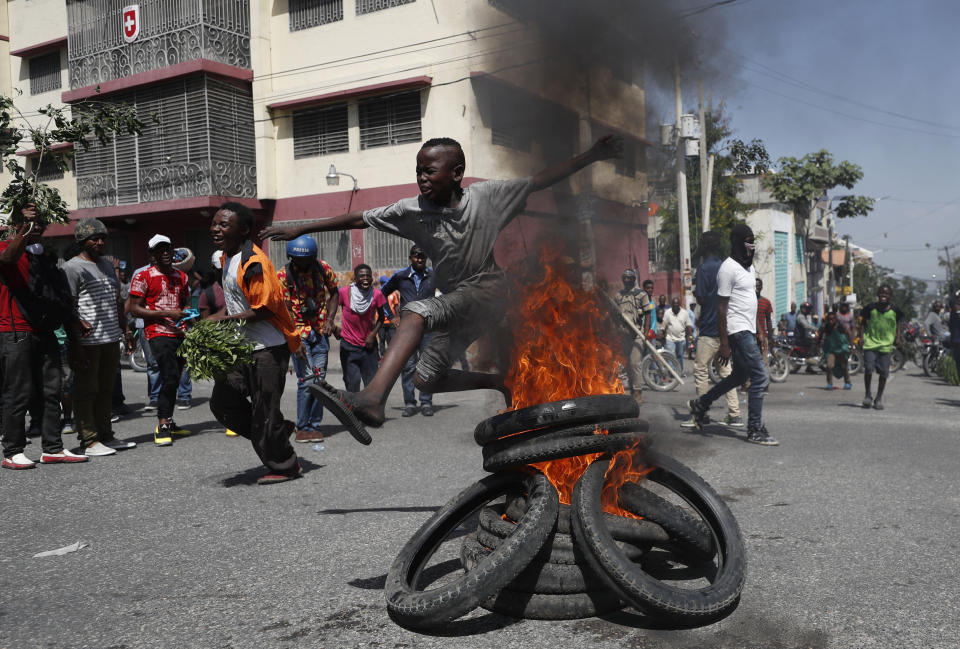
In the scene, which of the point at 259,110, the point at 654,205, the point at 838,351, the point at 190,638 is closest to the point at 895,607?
the point at 190,638

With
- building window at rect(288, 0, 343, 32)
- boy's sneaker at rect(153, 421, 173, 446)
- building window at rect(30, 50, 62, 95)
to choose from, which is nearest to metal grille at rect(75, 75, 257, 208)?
building window at rect(288, 0, 343, 32)

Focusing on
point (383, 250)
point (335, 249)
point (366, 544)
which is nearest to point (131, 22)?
point (335, 249)

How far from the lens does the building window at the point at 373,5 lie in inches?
749

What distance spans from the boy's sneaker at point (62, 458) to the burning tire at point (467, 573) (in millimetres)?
4497

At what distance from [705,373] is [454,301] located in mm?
5466

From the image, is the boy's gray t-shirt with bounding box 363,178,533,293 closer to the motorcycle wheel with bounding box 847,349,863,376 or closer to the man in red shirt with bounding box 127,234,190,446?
the man in red shirt with bounding box 127,234,190,446

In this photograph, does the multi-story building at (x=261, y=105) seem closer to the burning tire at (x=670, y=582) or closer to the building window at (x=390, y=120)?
the building window at (x=390, y=120)

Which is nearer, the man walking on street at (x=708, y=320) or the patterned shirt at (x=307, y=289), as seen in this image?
the patterned shirt at (x=307, y=289)

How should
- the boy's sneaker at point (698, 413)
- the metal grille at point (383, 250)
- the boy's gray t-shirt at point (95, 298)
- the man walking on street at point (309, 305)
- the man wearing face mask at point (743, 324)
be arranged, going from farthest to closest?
1. the metal grille at point (383, 250)
2. the boy's sneaker at point (698, 413)
3. the man wearing face mask at point (743, 324)
4. the man walking on street at point (309, 305)
5. the boy's gray t-shirt at point (95, 298)

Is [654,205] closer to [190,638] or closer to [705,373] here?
[705,373]

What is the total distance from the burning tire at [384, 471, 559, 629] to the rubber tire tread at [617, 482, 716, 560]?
1.34 ft

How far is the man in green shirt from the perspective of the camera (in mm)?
10219

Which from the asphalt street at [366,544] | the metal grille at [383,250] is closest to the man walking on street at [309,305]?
the asphalt street at [366,544]

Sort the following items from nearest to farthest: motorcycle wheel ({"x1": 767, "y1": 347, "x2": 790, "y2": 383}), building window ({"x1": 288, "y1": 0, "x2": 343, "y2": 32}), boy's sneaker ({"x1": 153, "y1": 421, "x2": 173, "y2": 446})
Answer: boy's sneaker ({"x1": 153, "y1": 421, "x2": 173, "y2": 446})
motorcycle wheel ({"x1": 767, "y1": 347, "x2": 790, "y2": 383})
building window ({"x1": 288, "y1": 0, "x2": 343, "y2": 32})
